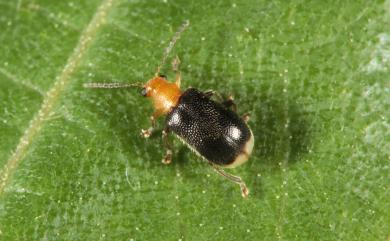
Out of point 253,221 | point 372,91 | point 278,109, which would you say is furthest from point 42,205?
point 372,91

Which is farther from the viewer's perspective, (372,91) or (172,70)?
(172,70)

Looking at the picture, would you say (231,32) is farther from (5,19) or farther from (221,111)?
(5,19)

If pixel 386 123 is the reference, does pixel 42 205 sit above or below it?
below

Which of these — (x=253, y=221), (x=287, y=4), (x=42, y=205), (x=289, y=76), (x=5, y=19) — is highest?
(x=287, y=4)

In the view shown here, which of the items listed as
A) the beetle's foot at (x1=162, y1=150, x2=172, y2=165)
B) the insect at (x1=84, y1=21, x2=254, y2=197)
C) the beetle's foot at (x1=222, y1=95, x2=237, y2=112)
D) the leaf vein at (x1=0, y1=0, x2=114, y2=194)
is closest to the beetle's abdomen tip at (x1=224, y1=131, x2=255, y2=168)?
the insect at (x1=84, y1=21, x2=254, y2=197)

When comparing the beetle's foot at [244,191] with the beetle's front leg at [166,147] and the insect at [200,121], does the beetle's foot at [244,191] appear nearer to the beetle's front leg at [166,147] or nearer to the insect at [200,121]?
the insect at [200,121]
